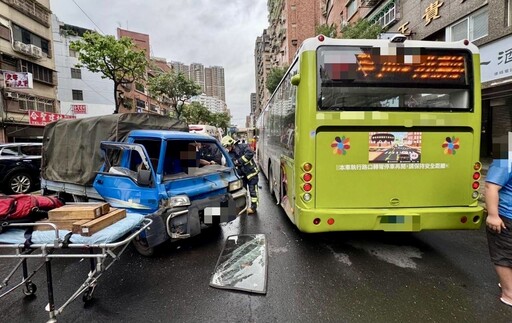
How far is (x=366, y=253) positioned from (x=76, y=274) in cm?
410

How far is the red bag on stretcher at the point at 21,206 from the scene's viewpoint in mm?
2500

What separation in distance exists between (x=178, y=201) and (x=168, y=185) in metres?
0.30

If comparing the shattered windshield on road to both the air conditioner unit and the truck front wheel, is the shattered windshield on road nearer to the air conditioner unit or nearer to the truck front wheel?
the truck front wheel

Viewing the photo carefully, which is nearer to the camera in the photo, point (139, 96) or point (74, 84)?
point (74, 84)

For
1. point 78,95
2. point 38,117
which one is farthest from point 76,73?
point 38,117

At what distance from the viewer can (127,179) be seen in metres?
3.87

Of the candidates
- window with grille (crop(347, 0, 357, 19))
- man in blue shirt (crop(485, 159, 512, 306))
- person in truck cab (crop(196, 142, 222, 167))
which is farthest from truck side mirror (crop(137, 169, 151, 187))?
window with grille (crop(347, 0, 357, 19))

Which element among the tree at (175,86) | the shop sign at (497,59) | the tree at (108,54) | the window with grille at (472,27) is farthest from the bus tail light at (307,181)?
the tree at (175,86)

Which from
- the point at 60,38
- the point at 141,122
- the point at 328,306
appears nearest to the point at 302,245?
the point at 328,306

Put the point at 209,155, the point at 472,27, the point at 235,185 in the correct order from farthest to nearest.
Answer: the point at 472,27, the point at 209,155, the point at 235,185

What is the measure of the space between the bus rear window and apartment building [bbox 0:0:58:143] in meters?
20.1

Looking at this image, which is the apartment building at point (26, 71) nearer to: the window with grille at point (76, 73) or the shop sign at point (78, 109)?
the shop sign at point (78, 109)

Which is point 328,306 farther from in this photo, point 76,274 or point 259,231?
point 76,274

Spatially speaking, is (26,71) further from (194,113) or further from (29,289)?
(194,113)
